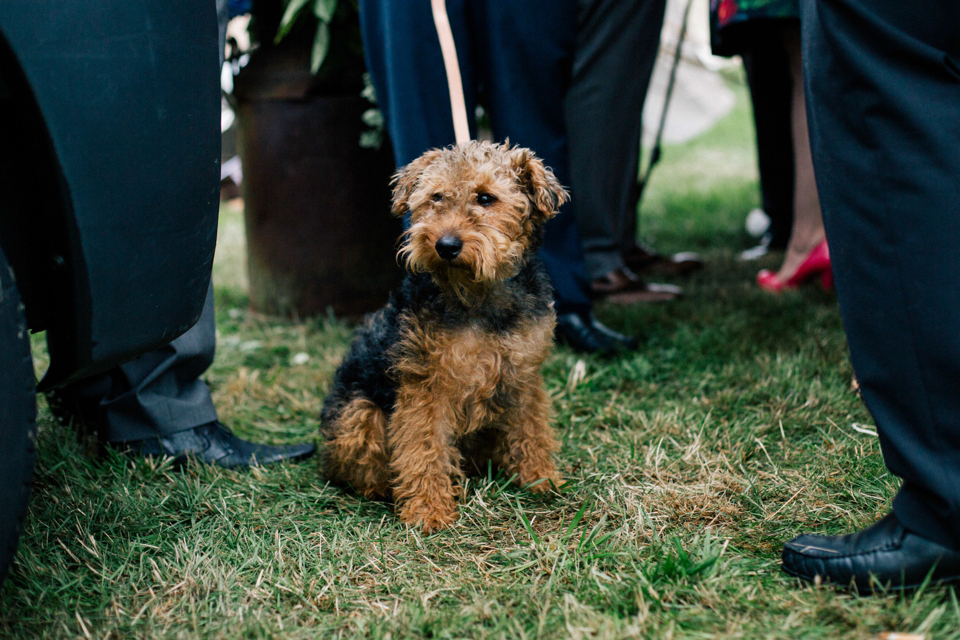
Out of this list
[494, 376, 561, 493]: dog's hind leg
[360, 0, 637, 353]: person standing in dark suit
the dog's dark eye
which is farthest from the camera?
[360, 0, 637, 353]: person standing in dark suit

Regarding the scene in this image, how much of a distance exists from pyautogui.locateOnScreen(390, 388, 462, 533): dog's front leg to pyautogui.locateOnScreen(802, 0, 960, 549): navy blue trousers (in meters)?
1.07

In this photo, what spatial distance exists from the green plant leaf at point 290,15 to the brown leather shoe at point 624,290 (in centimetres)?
219

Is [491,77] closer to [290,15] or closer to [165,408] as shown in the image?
[290,15]

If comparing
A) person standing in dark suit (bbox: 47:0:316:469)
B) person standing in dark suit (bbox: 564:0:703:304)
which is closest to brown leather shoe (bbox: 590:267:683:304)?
person standing in dark suit (bbox: 564:0:703:304)

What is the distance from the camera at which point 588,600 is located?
1617mm

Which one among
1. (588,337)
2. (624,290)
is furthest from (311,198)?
(624,290)

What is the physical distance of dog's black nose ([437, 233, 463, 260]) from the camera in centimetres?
186

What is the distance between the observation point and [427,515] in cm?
204

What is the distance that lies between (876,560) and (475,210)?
4.02 feet

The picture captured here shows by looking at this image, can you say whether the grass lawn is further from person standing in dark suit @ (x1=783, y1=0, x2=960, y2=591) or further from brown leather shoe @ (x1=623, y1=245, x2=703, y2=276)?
brown leather shoe @ (x1=623, y1=245, x2=703, y2=276)

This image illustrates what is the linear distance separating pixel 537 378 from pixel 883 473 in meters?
1.03

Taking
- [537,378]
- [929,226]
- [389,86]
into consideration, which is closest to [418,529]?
[537,378]

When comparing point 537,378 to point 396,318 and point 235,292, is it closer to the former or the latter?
point 396,318

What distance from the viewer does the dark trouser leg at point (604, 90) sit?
4.16 metres
